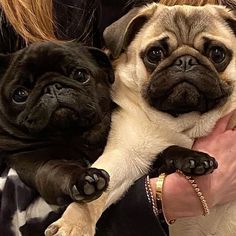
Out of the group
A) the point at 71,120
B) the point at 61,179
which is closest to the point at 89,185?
the point at 61,179

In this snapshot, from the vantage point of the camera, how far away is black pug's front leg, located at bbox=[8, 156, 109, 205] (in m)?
1.03

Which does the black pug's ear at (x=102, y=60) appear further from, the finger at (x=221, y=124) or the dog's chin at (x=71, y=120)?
the finger at (x=221, y=124)

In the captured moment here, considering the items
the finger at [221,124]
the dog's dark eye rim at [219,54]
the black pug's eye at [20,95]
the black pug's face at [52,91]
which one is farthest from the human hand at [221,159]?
the black pug's eye at [20,95]

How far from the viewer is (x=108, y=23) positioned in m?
1.48

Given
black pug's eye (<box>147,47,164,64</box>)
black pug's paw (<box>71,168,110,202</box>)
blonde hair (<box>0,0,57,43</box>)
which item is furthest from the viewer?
blonde hair (<box>0,0,57,43</box>)

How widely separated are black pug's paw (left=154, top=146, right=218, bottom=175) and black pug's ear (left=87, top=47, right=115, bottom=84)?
0.75 feet

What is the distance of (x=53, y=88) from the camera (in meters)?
1.17

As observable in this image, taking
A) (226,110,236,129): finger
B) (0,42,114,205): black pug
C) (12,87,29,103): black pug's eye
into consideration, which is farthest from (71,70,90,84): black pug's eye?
(226,110,236,129): finger

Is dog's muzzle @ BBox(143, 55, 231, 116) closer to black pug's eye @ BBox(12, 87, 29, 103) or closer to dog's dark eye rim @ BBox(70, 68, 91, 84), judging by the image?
dog's dark eye rim @ BBox(70, 68, 91, 84)

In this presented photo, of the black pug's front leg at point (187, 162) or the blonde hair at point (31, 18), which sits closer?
the black pug's front leg at point (187, 162)

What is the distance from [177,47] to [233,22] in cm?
16

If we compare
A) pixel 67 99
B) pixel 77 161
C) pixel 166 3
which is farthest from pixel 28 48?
pixel 166 3

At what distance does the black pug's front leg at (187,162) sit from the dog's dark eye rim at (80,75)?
0.23 metres

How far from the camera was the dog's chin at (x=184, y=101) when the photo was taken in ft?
3.87
